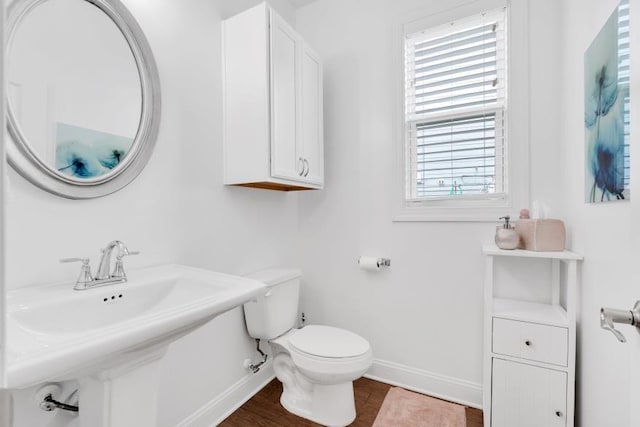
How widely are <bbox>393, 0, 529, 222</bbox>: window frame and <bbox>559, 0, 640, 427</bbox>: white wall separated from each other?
17 centimetres

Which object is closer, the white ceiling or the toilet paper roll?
the toilet paper roll

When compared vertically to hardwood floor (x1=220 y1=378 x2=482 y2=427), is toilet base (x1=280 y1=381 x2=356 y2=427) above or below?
above

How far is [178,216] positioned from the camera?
1.46 meters

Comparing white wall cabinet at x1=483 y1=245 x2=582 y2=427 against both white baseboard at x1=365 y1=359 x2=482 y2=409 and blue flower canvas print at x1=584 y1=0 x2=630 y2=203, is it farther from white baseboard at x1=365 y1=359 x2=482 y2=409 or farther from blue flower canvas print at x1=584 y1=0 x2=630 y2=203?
blue flower canvas print at x1=584 y1=0 x2=630 y2=203

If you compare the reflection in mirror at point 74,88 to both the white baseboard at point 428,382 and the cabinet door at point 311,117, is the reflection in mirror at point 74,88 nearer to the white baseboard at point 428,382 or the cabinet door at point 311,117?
the cabinet door at point 311,117

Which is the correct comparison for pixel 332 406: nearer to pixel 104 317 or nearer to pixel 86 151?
pixel 104 317

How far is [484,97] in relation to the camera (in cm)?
178

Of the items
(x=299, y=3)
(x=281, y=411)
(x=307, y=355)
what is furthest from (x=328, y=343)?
(x=299, y=3)

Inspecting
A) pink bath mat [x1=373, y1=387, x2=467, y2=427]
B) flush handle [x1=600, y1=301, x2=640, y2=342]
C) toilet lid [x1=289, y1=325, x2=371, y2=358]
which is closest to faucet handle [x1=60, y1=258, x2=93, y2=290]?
toilet lid [x1=289, y1=325, x2=371, y2=358]

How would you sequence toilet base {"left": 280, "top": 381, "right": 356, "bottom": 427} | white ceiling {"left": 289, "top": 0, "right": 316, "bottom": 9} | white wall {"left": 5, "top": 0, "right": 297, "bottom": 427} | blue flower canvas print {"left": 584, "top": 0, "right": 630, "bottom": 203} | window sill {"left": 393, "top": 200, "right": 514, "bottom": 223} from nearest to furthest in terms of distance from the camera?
blue flower canvas print {"left": 584, "top": 0, "right": 630, "bottom": 203}, white wall {"left": 5, "top": 0, "right": 297, "bottom": 427}, toilet base {"left": 280, "top": 381, "right": 356, "bottom": 427}, window sill {"left": 393, "top": 200, "right": 514, "bottom": 223}, white ceiling {"left": 289, "top": 0, "right": 316, "bottom": 9}

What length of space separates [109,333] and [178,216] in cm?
84

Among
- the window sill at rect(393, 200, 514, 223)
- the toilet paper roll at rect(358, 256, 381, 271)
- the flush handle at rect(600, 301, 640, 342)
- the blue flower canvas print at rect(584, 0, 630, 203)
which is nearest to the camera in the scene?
the flush handle at rect(600, 301, 640, 342)

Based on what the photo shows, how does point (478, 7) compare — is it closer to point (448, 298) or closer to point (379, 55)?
point (379, 55)

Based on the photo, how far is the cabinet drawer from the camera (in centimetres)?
136
